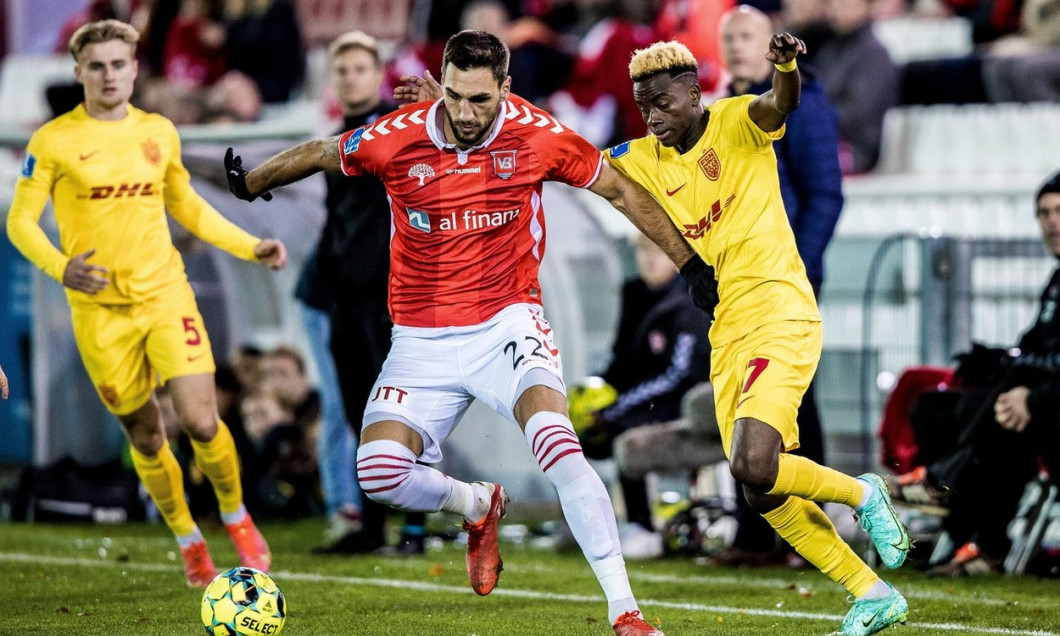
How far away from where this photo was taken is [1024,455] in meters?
8.48

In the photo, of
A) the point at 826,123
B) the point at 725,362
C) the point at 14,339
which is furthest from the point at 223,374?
the point at 725,362

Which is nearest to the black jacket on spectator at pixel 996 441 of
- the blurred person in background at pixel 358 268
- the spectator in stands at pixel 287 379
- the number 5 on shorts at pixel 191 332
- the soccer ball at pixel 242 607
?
the blurred person in background at pixel 358 268

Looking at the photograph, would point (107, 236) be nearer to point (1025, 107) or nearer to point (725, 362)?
point (725, 362)

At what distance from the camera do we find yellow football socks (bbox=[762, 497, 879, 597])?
6.47 m

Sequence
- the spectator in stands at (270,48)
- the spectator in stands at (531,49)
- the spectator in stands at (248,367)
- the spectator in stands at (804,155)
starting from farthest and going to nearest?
the spectator in stands at (270,48), the spectator in stands at (531,49), the spectator in stands at (248,367), the spectator in stands at (804,155)

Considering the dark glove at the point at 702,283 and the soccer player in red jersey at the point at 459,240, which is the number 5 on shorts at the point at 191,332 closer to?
the soccer player in red jersey at the point at 459,240

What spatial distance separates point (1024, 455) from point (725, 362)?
2.48 m

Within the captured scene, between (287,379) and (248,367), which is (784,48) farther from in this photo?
(248,367)

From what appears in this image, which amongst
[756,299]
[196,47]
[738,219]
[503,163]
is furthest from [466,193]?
[196,47]

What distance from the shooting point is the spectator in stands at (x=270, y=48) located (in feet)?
53.5

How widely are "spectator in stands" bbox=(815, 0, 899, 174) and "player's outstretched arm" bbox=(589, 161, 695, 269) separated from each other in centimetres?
607

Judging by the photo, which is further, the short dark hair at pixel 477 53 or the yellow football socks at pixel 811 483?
the yellow football socks at pixel 811 483

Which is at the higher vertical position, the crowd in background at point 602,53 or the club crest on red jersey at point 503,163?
the crowd in background at point 602,53

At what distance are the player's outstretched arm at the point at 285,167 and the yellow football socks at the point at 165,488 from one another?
1946 millimetres
